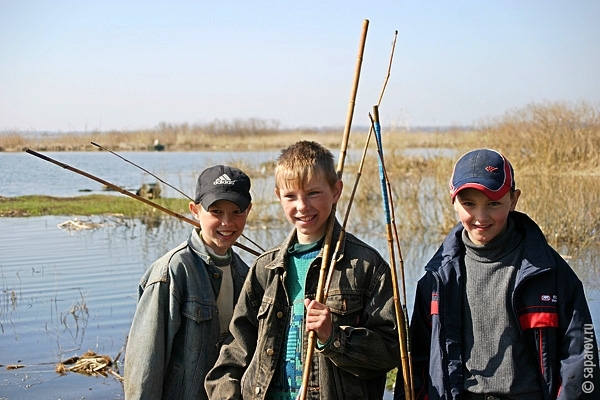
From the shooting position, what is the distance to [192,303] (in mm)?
3535

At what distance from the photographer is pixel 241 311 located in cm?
332

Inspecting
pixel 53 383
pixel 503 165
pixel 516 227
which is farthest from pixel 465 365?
pixel 53 383

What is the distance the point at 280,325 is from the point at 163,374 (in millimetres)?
637

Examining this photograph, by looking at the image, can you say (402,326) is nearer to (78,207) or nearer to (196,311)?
(196,311)

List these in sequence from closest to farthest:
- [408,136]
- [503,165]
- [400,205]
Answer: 1. [503,165]
2. [400,205]
3. [408,136]

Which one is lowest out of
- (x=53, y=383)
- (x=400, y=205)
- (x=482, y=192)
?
(x=53, y=383)

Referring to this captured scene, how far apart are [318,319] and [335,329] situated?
115mm

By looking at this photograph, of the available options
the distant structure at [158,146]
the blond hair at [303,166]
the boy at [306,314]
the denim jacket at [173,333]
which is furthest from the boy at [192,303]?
the distant structure at [158,146]

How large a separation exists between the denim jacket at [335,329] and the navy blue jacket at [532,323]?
18 centimetres

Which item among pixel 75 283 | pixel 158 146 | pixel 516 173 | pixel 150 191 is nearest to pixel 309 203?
pixel 75 283

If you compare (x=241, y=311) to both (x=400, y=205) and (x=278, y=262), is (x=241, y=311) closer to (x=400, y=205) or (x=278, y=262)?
(x=278, y=262)

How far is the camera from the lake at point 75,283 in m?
7.24

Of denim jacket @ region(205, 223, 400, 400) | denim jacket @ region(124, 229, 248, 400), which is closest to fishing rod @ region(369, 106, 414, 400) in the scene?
denim jacket @ region(205, 223, 400, 400)

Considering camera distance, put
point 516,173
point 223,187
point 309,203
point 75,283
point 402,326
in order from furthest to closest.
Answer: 1. point 516,173
2. point 75,283
3. point 223,187
4. point 309,203
5. point 402,326
